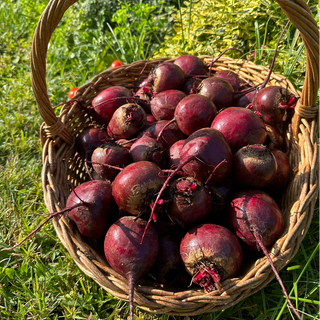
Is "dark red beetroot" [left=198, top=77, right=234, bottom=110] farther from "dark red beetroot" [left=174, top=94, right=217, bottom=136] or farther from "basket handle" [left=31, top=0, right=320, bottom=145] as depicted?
"basket handle" [left=31, top=0, right=320, bottom=145]

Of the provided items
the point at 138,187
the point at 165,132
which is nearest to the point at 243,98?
the point at 165,132

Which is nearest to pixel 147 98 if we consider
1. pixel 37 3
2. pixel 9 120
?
pixel 9 120

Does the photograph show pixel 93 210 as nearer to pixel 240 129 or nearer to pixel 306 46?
pixel 240 129

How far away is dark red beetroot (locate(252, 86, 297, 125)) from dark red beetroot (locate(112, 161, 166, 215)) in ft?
3.51

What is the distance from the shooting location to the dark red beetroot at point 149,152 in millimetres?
2186

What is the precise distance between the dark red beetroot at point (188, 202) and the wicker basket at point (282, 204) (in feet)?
1.31

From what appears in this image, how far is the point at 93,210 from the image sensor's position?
77.8 inches

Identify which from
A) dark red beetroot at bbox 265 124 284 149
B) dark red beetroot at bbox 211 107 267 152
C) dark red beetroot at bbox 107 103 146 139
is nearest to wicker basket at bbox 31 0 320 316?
dark red beetroot at bbox 265 124 284 149

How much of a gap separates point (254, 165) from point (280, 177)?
1.18ft

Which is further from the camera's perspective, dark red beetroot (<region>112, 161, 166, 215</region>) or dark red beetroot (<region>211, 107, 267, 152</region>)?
dark red beetroot (<region>211, 107, 267, 152</region>)

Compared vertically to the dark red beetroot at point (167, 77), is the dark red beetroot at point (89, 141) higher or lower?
lower

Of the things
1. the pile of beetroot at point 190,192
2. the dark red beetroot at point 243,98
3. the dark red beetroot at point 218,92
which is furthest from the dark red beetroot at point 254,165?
the dark red beetroot at point 243,98

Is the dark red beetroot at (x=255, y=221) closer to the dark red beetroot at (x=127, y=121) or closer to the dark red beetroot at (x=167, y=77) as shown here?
the dark red beetroot at (x=127, y=121)

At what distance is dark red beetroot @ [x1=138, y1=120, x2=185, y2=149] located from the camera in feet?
8.00
